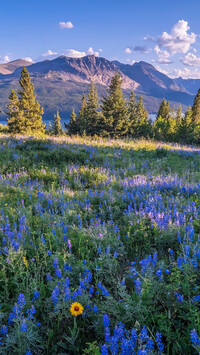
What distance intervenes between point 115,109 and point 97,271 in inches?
1598

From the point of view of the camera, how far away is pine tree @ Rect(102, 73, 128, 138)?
40106mm

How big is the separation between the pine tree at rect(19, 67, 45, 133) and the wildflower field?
133 ft

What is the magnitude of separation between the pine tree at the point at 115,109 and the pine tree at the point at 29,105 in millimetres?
13691

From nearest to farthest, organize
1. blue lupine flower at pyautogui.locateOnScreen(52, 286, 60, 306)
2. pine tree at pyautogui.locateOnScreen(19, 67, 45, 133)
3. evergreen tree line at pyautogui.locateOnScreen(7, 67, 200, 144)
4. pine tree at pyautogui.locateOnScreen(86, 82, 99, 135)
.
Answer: blue lupine flower at pyautogui.locateOnScreen(52, 286, 60, 306), evergreen tree line at pyautogui.locateOnScreen(7, 67, 200, 144), pine tree at pyautogui.locateOnScreen(19, 67, 45, 133), pine tree at pyautogui.locateOnScreen(86, 82, 99, 135)

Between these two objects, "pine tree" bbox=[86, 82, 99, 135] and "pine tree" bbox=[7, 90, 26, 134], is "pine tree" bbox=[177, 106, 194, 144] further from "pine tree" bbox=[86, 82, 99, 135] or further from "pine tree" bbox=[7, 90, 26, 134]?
"pine tree" bbox=[7, 90, 26, 134]

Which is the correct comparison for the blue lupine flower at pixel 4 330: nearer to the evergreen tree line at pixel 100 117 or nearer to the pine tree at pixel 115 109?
the evergreen tree line at pixel 100 117

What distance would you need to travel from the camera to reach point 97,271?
100 inches

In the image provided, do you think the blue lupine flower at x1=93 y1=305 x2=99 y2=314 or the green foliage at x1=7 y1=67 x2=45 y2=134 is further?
the green foliage at x1=7 y1=67 x2=45 y2=134

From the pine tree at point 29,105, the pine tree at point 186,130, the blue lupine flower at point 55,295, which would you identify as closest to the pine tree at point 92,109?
the pine tree at point 29,105

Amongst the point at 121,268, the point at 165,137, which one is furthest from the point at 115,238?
the point at 165,137

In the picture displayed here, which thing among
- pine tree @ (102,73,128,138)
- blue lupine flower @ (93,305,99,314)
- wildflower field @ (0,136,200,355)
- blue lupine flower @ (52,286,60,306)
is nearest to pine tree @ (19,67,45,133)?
pine tree @ (102,73,128,138)

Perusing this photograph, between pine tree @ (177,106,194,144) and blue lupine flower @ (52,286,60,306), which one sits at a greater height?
pine tree @ (177,106,194,144)

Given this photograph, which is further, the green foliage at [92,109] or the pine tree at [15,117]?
the green foliage at [92,109]

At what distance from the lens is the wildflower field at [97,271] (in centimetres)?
181
